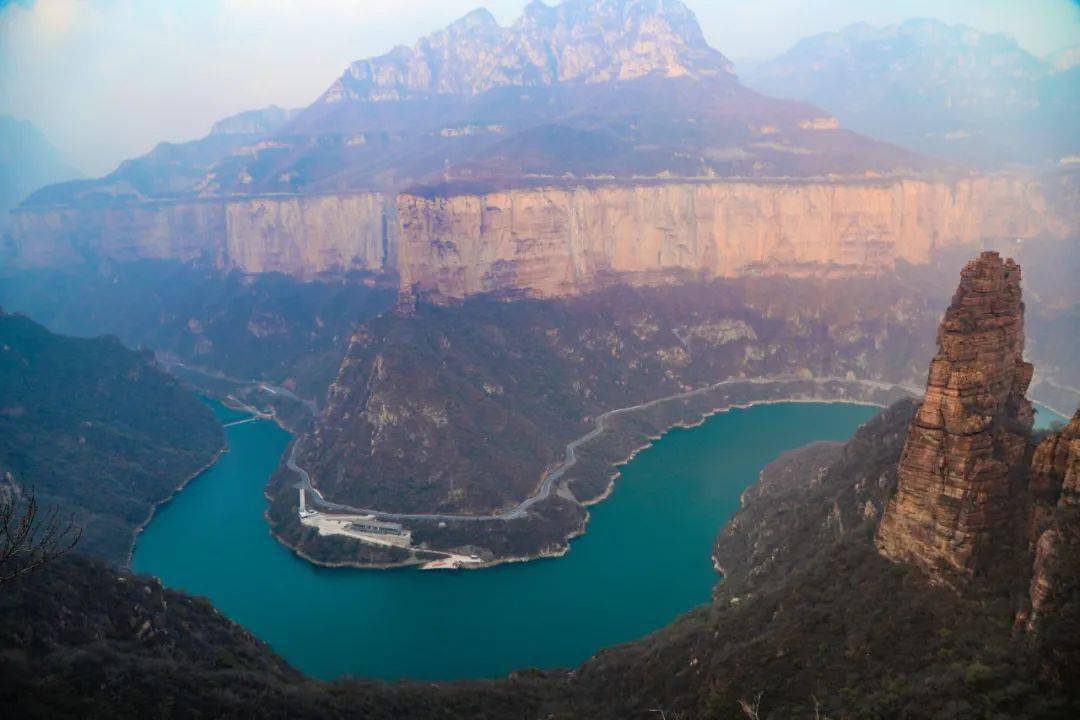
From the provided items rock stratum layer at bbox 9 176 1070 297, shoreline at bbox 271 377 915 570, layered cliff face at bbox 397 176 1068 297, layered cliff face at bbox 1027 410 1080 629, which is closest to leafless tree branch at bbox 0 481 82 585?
shoreline at bbox 271 377 915 570

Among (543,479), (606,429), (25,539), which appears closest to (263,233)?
(606,429)

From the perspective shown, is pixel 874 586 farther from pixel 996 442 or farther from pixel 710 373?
pixel 710 373

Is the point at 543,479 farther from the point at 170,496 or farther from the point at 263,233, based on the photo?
the point at 263,233

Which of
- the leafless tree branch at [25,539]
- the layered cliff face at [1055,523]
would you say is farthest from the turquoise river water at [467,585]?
the layered cliff face at [1055,523]

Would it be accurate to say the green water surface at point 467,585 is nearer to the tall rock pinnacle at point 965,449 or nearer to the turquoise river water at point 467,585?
the turquoise river water at point 467,585

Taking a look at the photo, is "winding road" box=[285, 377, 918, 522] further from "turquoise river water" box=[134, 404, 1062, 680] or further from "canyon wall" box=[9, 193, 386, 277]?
"canyon wall" box=[9, 193, 386, 277]
